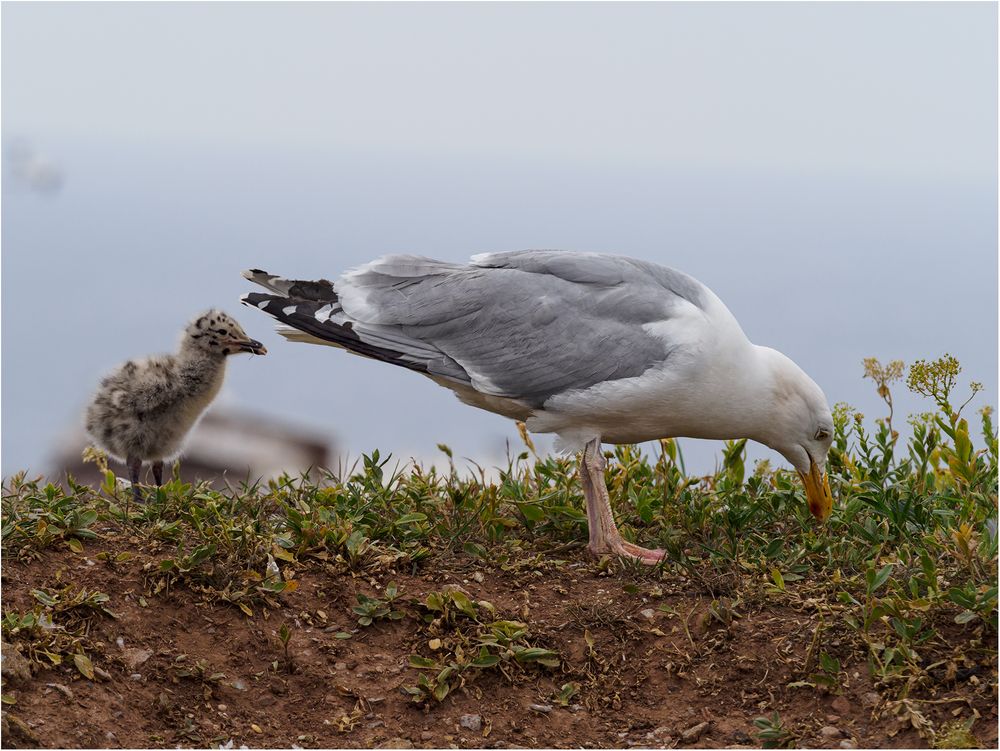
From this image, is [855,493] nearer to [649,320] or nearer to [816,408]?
[816,408]

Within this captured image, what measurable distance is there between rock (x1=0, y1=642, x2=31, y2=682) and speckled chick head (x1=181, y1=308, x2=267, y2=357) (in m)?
2.35

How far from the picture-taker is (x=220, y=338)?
6.39 meters

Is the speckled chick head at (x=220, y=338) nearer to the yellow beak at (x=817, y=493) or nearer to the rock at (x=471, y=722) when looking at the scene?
the rock at (x=471, y=722)

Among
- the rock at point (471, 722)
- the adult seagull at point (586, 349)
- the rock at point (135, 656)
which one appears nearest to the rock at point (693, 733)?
the rock at point (471, 722)

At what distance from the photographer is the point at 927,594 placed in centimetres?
476

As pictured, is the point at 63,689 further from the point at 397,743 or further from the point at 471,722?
the point at 471,722

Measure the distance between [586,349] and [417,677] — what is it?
1.66 metres

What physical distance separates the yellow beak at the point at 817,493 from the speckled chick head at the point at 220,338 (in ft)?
9.19

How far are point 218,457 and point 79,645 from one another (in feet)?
21.8

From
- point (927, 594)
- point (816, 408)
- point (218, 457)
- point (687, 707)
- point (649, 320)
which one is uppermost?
point (649, 320)

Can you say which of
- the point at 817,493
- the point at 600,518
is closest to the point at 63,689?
the point at 600,518

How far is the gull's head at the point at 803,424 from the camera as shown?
572cm

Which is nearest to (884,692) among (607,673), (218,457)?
(607,673)

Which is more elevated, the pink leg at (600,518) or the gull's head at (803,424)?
the gull's head at (803,424)
